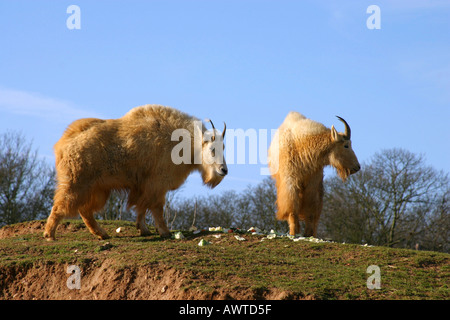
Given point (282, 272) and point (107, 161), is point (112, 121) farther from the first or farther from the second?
point (282, 272)

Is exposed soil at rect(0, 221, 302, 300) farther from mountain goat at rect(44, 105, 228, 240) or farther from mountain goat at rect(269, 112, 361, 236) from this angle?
mountain goat at rect(269, 112, 361, 236)

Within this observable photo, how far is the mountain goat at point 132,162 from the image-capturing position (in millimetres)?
12375

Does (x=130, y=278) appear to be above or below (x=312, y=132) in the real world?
below

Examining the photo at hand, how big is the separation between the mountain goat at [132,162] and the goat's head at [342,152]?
3.03m

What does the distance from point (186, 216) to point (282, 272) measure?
24.6 meters

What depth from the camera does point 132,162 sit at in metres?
12.8

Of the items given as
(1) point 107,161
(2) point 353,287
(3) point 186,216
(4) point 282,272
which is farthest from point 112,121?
(3) point 186,216

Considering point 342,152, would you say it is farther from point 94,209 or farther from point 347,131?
point 94,209

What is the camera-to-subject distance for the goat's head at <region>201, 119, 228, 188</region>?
43.0ft

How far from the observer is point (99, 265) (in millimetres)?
10500
